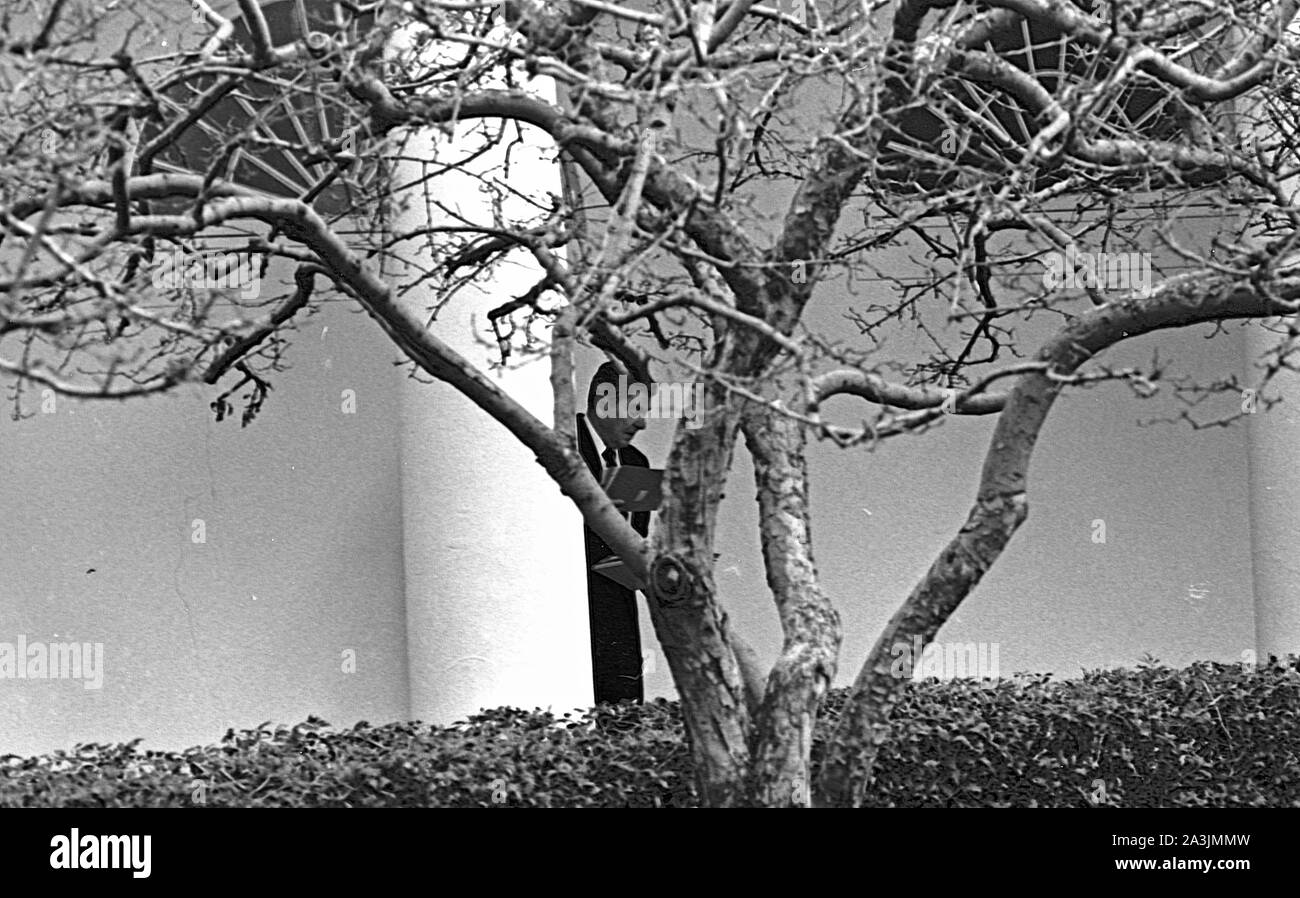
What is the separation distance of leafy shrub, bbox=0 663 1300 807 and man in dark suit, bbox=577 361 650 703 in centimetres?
98

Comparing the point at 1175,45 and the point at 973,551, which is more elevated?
the point at 1175,45

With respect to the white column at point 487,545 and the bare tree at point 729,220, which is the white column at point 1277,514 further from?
the white column at point 487,545

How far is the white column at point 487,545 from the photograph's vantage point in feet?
27.3

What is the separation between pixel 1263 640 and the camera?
9.54 metres

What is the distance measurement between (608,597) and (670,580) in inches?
124

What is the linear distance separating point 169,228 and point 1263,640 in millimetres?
7138

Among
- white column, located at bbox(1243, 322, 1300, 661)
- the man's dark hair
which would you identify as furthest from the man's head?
white column, located at bbox(1243, 322, 1300, 661)

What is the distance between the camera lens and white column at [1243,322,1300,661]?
927 cm

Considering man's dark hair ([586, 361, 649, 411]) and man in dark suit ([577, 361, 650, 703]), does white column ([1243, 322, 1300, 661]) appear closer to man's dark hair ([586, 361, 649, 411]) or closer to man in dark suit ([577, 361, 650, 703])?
man in dark suit ([577, 361, 650, 703])

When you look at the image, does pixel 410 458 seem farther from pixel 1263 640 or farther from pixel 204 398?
pixel 1263 640

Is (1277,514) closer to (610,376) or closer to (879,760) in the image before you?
(610,376)

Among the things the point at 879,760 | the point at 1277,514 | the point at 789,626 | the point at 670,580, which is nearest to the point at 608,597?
the point at 879,760

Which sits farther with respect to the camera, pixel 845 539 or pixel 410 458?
pixel 845 539
